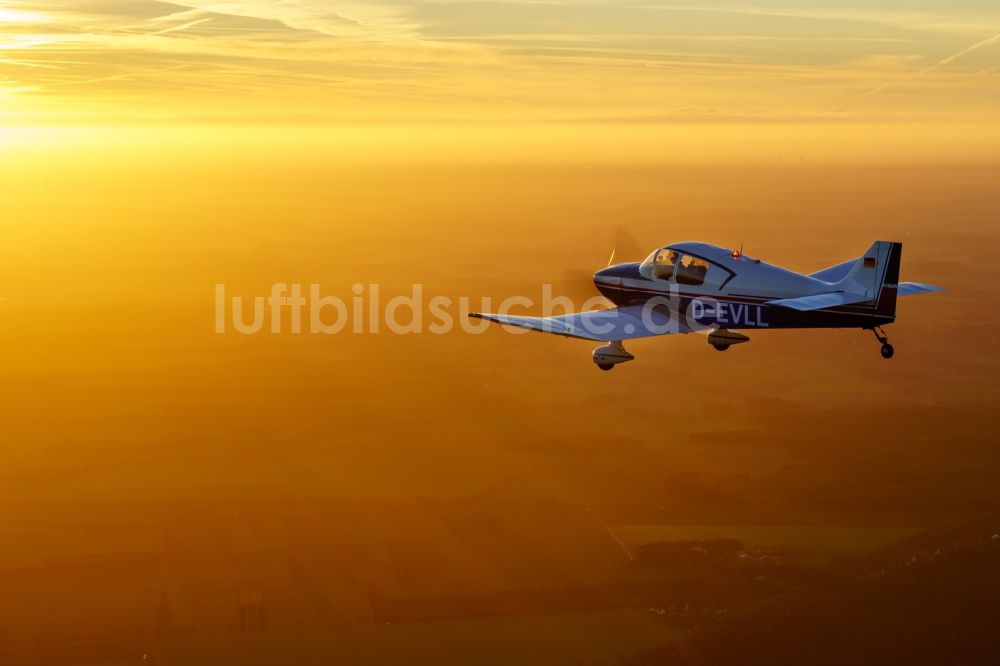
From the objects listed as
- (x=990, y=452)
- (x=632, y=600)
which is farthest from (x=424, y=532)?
(x=990, y=452)

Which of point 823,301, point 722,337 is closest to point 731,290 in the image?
point 722,337

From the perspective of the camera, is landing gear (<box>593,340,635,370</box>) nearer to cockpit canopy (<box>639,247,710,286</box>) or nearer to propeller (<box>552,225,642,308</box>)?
cockpit canopy (<box>639,247,710,286</box>)

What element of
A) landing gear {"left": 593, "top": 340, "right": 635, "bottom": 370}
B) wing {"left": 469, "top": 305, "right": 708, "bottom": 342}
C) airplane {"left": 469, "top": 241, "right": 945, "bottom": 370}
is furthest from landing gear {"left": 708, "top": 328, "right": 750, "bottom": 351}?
landing gear {"left": 593, "top": 340, "right": 635, "bottom": 370}

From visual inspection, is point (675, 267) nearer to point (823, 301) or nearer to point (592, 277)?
point (592, 277)

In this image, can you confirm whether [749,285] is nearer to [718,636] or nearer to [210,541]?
[718,636]

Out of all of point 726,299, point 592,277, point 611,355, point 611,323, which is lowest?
point 611,355
